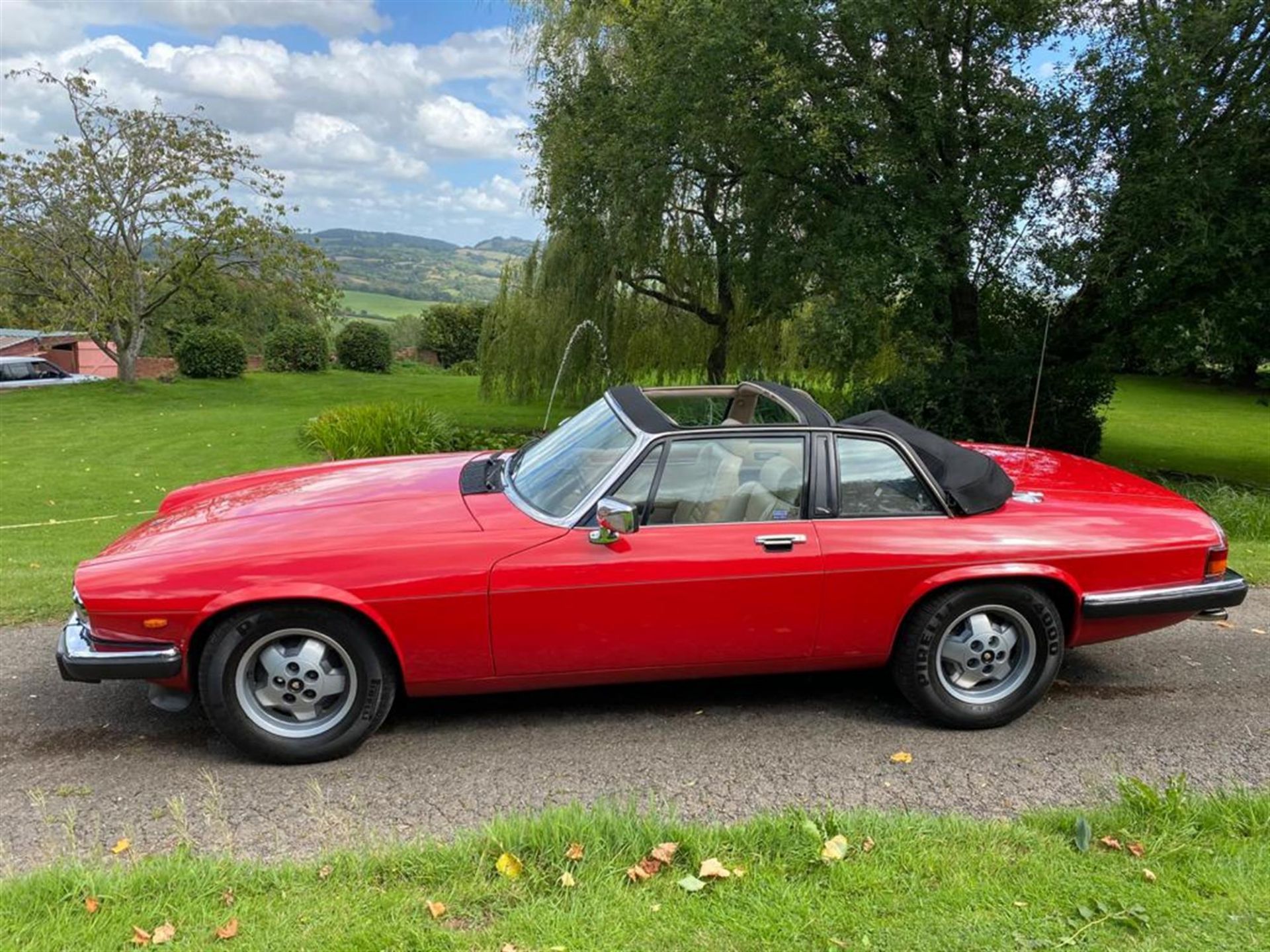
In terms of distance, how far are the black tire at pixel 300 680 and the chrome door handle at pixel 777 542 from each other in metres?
1.61

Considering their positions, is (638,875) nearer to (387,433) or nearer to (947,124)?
(947,124)

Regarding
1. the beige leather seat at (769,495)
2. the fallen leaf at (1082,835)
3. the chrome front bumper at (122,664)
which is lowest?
the fallen leaf at (1082,835)

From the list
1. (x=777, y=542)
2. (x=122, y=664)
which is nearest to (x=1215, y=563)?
(x=777, y=542)

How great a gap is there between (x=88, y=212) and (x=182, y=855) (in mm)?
28984

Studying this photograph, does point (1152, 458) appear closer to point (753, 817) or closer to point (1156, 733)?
point (1156, 733)

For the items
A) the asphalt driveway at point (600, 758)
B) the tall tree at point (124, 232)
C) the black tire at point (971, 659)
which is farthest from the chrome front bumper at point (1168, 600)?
the tall tree at point (124, 232)

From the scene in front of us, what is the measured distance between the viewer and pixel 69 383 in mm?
29750

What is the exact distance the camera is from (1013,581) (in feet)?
12.8

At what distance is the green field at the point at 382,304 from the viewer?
2891 inches

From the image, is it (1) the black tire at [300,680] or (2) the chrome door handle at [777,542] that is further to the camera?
(2) the chrome door handle at [777,542]

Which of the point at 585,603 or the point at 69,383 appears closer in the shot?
the point at 585,603

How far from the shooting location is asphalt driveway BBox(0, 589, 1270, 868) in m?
3.21

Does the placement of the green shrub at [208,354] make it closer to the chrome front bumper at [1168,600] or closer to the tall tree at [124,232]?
the tall tree at [124,232]

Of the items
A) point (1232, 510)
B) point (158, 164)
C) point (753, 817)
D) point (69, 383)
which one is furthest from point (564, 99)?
point (69, 383)
